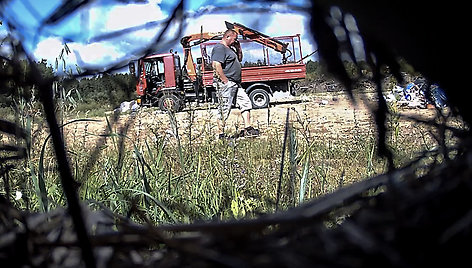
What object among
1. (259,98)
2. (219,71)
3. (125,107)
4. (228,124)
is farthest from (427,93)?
(259,98)

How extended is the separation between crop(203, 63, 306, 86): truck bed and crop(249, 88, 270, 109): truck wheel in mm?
367

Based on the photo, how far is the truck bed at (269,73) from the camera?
13995 mm

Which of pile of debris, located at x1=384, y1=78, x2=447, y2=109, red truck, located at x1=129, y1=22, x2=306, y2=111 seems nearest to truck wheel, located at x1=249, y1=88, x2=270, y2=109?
red truck, located at x1=129, y1=22, x2=306, y2=111

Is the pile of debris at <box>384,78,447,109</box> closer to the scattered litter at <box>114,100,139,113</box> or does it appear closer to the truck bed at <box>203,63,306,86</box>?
the scattered litter at <box>114,100,139,113</box>

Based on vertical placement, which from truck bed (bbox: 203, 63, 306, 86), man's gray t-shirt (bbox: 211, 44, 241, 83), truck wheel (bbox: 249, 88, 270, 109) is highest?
man's gray t-shirt (bbox: 211, 44, 241, 83)

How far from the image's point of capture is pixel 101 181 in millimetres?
2270

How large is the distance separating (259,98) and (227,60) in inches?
303

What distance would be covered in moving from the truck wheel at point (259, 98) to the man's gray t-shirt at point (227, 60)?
722cm

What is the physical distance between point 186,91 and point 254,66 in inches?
86.8

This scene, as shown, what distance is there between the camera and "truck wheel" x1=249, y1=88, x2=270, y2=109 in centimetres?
1386

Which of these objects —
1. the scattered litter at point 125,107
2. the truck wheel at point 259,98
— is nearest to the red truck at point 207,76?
the truck wheel at point 259,98

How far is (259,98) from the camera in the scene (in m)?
14.0

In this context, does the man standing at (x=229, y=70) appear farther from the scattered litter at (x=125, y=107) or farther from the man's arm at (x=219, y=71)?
the scattered litter at (x=125, y=107)

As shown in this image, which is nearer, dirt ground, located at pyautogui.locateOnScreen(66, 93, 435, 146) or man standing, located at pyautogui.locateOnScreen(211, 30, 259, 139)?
dirt ground, located at pyautogui.locateOnScreen(66, 93, 435, 146)
